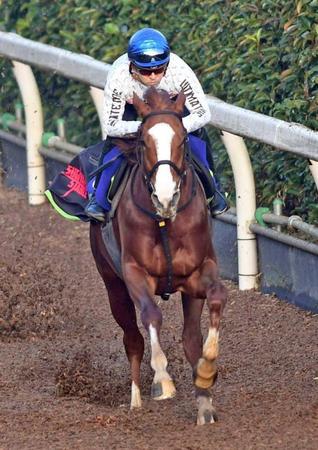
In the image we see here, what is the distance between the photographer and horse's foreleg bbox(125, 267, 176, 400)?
749cm

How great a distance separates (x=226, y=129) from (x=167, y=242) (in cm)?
229

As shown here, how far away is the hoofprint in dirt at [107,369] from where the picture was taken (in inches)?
285

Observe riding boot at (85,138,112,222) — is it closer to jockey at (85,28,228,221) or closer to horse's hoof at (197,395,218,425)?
jockey at (85,28,228,221)

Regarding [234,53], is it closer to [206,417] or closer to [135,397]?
[135,397]

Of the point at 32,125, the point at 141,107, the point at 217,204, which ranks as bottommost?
the point at 217,204

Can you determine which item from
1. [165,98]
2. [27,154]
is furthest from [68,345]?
[27,154]

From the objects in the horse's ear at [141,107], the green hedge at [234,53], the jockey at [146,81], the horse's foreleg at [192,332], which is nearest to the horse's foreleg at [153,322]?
the horse's foreleg at [192,332]

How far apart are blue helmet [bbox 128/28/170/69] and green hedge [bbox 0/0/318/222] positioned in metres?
1.81

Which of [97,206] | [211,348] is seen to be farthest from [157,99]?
[211,348]

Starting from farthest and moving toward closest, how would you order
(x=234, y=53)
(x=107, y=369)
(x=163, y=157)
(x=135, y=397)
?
1. (x=234, y=53)
2. (x=107, y=369)
3. (x=135, y=397)
4. (x=163, y=157)

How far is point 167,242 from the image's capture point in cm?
775

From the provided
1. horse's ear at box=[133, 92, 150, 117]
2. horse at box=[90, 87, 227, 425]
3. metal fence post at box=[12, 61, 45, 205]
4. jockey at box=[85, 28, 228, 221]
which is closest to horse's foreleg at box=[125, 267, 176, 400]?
horse at box=[90, 87, 227, 425]

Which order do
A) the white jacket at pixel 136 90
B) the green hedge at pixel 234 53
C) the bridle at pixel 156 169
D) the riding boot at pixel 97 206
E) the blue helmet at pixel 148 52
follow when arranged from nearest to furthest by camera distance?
the bridle at pixel 156 169
the blue helmet at pixel 148 52
the white jacket at pixel 136 90
the riding boot at pixel 97 206
the green hedge at pixel 234 53

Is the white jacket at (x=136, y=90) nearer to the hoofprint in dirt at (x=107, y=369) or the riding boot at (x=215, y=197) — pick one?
the riding boot at (x=215, y=197)
